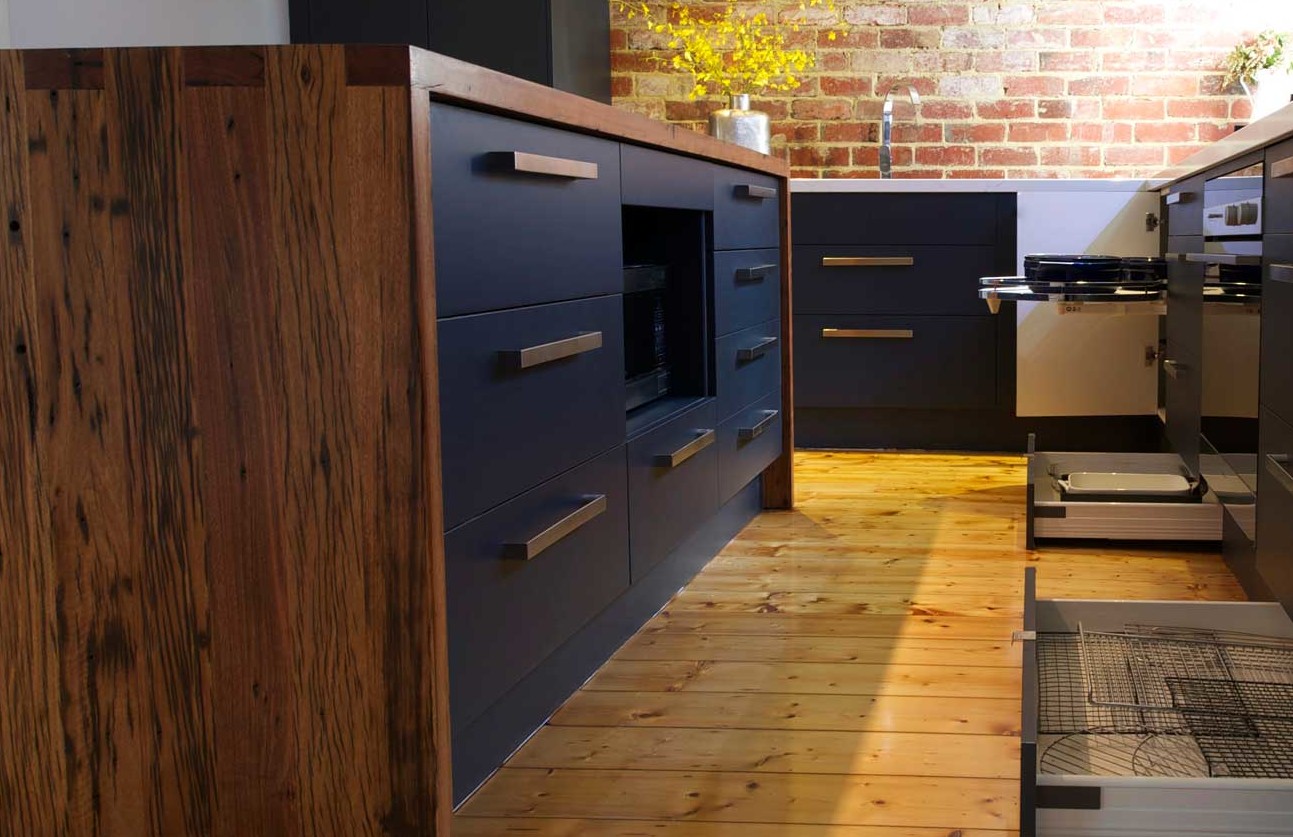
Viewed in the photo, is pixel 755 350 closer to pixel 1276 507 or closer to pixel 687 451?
pixel 687 451

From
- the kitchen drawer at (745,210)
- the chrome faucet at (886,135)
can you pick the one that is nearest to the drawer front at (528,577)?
the kitchen drawer at (745,210)

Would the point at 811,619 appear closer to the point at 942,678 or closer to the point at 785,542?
the point at 942,678

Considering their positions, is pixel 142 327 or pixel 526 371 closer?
pixel 142 327

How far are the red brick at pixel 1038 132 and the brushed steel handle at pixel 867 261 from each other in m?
0.74

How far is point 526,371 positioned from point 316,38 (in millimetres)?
3037

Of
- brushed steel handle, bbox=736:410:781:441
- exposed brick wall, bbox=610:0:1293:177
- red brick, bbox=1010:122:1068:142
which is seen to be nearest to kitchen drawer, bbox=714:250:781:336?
brushed steel handle, bbox=736:410:781:441

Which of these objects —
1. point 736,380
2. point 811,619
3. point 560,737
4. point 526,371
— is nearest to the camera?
point 526,371

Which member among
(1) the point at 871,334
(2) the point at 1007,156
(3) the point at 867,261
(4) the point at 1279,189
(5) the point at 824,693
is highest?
(2) the point at 1007,156

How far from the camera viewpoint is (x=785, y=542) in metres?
3.41

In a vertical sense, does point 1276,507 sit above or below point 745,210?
below

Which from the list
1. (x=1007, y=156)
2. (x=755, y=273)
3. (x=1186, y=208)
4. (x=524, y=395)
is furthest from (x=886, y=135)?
(x=524, y=395)

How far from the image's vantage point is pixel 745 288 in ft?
10.8

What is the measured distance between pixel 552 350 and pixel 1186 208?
2.23 meters

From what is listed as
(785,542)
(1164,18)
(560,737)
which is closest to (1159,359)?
(1164,18)
